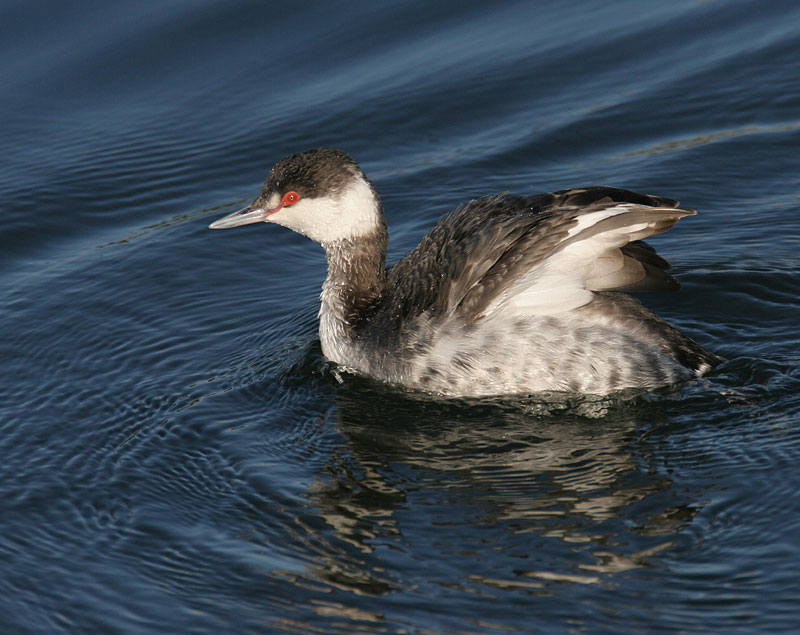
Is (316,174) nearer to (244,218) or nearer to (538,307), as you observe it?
(244,218)

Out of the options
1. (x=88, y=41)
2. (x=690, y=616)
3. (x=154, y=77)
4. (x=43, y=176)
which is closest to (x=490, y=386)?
(x=690, y=616)

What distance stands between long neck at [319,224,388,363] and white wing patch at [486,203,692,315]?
118 centimetres

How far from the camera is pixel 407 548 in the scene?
5.85 metres

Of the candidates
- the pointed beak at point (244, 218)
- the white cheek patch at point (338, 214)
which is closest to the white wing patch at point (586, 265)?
the white cheek patch at point (338, 214)

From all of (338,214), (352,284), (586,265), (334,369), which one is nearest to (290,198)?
(338,214)

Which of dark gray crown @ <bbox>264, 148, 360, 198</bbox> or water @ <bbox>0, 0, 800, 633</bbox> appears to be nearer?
water @ <bbox>0, 0, 800, 633</bbox>

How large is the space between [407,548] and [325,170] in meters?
3.12

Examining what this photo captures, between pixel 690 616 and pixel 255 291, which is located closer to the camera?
pixel 690 616

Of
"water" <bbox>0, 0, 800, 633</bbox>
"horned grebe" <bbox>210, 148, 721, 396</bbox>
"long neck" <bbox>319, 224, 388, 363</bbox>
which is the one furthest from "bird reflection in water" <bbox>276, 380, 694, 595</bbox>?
"long neck" <bbox>319, 224, 388, 363</bbox>

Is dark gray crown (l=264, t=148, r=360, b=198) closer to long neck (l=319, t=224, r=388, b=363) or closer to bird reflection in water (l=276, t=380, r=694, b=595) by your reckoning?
long neck (l=319, t=224, r=388, b=363)

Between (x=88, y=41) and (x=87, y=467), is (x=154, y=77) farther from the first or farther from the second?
(x=87, y=467)

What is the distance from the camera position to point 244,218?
825 cm

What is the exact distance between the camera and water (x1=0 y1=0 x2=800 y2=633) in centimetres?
563

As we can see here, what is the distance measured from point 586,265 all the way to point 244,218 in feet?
8.38
